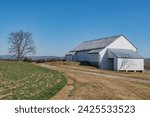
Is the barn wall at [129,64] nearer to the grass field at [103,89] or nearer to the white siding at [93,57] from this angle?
the white siding at [93,57]

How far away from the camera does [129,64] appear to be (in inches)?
2062

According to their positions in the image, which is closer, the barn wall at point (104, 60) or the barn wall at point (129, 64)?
the barn wall at point (129, 64)

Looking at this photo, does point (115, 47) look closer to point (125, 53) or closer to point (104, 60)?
point (125, 53)

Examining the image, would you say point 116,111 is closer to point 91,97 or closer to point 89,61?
point 91,97

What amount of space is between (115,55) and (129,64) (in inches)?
127

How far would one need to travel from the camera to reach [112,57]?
174 ft

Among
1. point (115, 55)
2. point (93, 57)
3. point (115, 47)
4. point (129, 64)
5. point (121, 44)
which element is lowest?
point (129, 64)

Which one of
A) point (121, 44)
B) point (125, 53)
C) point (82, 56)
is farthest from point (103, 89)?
point (82, 56)

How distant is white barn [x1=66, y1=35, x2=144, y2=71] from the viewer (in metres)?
51.7

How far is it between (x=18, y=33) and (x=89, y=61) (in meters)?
35.5

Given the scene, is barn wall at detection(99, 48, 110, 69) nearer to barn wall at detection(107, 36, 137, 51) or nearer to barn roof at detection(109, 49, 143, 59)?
barn roof at detection(109, 49, 143, 59)

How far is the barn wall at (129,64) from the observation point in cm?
5132

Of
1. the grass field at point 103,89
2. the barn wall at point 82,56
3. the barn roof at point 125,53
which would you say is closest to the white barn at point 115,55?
the barn roof at point 125,53

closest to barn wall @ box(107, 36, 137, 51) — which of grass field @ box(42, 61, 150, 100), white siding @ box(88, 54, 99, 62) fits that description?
white siding @ box(88, 54, 99, 62)
